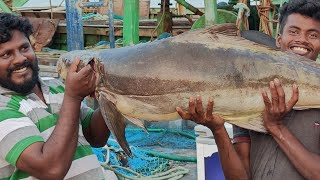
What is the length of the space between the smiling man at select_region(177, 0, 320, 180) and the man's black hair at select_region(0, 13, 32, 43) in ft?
2.74

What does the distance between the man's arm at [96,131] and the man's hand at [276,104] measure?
880mm

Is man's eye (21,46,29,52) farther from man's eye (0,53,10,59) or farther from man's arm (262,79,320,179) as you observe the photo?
man's arm (262,79,320,179)

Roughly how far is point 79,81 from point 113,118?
21 centimetres

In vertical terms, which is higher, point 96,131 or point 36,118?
point 36,118

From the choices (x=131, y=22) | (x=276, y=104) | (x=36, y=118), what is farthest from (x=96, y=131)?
(x=131, y=22)

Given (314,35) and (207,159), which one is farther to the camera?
(207,159)

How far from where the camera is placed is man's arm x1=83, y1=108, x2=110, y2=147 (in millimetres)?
2770

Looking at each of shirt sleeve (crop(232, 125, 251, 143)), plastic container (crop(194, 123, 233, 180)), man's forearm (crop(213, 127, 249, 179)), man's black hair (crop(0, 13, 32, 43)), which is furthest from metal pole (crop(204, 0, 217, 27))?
man's forearm (crop(213, 127, 249, 179))

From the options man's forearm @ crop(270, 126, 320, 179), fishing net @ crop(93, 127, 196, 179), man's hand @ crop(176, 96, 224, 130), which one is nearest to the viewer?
man's forearm @ crop(270, 126, 320, 179)

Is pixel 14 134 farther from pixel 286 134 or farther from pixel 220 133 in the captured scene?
pixel 286 134

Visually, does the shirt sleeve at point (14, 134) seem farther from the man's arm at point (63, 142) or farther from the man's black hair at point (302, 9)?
the man's black hair at point (302, 9)

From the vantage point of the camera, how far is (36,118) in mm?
2498

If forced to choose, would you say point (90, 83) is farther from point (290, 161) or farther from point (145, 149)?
point (145, 149)

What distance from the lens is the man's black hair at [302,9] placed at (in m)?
2.22
